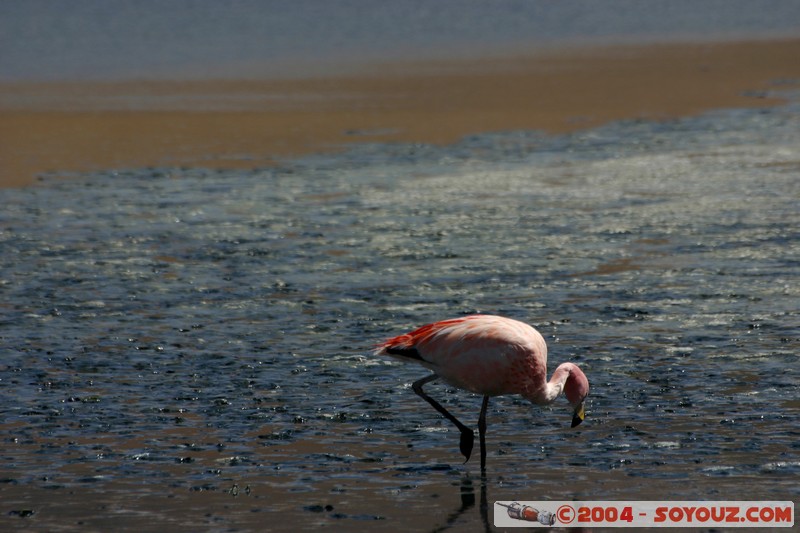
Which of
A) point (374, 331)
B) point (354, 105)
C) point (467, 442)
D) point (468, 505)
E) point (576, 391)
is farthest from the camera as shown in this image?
point (354, 105)

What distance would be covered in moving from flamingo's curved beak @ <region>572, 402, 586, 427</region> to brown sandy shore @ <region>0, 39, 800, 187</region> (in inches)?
446

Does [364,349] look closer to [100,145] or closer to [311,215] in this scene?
[311,215]

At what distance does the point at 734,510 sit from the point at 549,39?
30091 mm

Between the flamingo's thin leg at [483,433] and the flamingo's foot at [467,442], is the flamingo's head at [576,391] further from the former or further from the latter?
the flamingo's foot at [467,442]

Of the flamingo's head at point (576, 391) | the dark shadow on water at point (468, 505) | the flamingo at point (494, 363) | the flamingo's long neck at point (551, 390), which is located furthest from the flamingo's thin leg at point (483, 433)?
the flamingo's head at point (576, 391)

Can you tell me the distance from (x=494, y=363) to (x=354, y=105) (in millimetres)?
17024

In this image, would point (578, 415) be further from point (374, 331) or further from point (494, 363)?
point (374, 331)

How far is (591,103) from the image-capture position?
2323 cm

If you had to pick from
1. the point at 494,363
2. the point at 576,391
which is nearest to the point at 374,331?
the point at 494,363

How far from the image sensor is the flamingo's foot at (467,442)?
22.9 ft

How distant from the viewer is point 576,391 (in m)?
7.19

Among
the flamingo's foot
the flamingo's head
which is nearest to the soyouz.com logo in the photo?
the flamingo's foot

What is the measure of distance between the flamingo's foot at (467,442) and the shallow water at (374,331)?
0.40ft

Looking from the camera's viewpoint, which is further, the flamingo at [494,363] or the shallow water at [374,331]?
the flamingo at [494,363]
